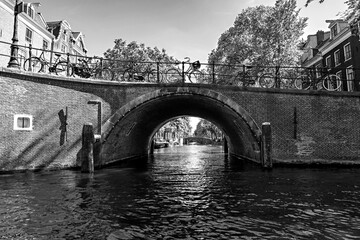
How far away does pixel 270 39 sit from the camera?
22.1 meters

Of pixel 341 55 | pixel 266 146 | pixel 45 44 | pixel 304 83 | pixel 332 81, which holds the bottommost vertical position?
pixel 266 146

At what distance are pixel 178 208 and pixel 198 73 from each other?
9.73 meters

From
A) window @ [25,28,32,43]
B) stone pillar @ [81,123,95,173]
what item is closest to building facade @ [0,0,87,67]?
window @ [25,28,32,43]

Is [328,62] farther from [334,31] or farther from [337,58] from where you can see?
[334,31]

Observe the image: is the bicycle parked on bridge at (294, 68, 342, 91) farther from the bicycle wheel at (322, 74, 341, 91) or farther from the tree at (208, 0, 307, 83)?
the tree at (208, 0, 307, 83)

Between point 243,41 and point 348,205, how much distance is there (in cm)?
1936

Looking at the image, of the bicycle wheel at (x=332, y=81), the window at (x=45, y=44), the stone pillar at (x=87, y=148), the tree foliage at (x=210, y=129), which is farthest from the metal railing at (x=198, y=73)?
the tree foliage at (x=210, y=129)

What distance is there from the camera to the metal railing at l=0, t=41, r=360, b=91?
13.8m

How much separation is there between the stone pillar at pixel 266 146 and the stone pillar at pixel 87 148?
895cm

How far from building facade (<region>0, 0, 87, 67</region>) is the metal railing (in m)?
1.88

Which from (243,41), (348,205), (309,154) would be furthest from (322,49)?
(348,205)

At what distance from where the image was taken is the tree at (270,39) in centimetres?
2147

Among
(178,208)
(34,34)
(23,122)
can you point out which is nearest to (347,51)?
(178,208)

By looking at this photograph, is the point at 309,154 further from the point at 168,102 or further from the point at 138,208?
the point at 138,208
